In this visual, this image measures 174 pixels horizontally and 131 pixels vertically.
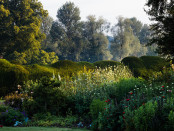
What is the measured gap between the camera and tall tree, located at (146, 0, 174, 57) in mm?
8930

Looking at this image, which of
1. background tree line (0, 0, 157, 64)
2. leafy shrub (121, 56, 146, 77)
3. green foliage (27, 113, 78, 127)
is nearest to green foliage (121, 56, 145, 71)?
leafy shrub (121, 56, 146, 77)

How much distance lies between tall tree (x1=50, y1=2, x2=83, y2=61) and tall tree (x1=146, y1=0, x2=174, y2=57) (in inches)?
977

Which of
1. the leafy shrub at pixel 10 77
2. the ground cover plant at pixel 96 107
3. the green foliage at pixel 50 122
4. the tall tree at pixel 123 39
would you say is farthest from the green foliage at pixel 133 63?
the tall tree at pixel 123 39

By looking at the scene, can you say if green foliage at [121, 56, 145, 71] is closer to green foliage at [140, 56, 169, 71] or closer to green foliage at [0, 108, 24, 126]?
green foliage at [140, 56, 169, 71]

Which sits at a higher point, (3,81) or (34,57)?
(34,57)

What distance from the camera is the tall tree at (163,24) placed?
29.3 feet

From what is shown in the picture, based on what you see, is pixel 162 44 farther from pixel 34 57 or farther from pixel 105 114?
pixel 34 57

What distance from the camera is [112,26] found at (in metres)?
40.0

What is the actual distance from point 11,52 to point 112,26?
24.7 m

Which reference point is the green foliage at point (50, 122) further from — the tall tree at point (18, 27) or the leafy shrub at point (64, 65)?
the tall tree at point (18, 27)

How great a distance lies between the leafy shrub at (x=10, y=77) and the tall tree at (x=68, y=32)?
24.0 m

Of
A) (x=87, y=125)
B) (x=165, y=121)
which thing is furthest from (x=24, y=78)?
(x=165, y=121)

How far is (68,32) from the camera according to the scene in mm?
35344

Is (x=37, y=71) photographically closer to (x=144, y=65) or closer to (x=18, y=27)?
(x=144, y=65)
